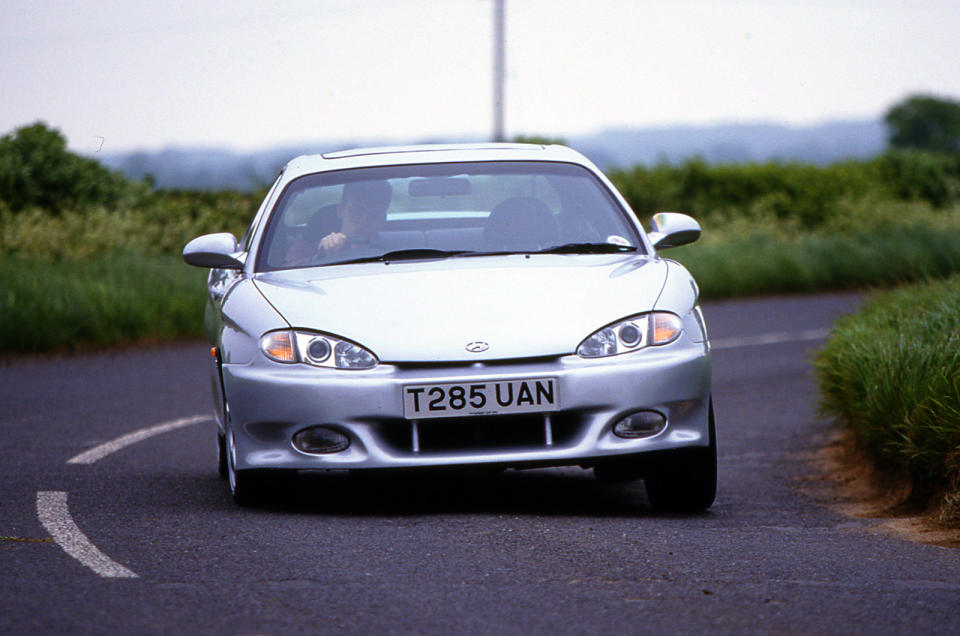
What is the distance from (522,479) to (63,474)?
7.88 feet

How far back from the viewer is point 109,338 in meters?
16.4

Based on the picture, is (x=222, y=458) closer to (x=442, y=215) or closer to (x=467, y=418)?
(x=442, y=215)

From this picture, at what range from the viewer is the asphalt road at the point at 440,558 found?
4301 millimetres

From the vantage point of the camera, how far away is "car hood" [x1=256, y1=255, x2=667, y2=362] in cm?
580

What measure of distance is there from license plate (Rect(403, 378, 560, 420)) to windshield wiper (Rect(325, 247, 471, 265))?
1.10 meters

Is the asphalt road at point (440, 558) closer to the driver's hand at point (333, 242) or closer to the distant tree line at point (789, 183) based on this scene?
the driver's hand at point (333, 242)

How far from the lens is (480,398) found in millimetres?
5750

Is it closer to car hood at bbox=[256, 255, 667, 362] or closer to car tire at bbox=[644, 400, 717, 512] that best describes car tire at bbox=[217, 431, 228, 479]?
car hood at bbox=[256, 255, 667, 362]

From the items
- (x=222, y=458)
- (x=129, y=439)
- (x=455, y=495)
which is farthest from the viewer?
(x=129, y=439)

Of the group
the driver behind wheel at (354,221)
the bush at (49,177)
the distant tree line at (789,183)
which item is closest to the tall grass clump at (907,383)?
the driver behind wheel at (354,221)

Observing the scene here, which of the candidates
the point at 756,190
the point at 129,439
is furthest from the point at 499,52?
the point at 129,439

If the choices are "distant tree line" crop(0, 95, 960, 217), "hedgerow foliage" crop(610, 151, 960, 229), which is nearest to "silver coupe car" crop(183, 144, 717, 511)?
"distant tree line" crop(0, 95, 960, 217)

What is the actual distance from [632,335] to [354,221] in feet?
5.36

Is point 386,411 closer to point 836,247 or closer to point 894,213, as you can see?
point 836,247
